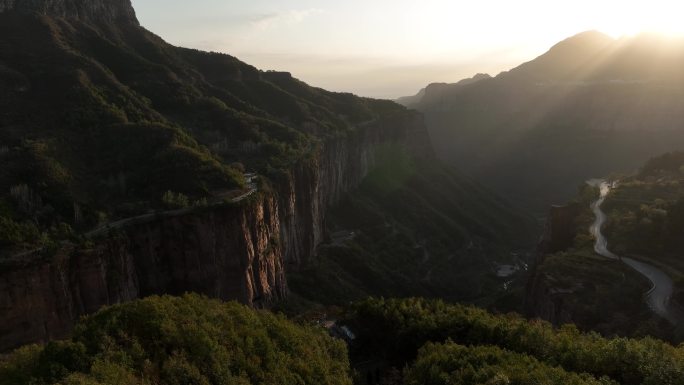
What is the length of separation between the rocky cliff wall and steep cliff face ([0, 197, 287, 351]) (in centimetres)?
8

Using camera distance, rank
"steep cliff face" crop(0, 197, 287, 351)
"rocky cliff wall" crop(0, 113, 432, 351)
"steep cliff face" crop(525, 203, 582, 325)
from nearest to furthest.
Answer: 1. "steep cliff face" crop(0, 197, 287, 351)
2. "rocky cliff wall" crop(0, 113, 432, 351)
3. "steep cliff face" crop(525, 203, 582, 325)

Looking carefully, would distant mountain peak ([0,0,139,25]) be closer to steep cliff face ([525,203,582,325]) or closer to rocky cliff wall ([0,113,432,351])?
rocky cliff wall ([0,113,432,351])

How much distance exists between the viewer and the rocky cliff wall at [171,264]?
1710 inches

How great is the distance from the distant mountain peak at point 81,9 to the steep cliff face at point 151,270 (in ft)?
219

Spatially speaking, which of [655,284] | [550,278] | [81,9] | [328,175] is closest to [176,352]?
[550,278]

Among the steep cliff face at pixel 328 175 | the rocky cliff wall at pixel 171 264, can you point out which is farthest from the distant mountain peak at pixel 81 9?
the rocky cliff wall at pixel 171 264

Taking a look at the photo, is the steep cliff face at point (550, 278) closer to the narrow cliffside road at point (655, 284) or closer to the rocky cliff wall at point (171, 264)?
the narrow cliffside road at point (655, 284)

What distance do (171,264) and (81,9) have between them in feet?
266

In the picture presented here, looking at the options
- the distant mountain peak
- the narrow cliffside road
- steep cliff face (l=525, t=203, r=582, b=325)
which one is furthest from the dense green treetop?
the distant mountain peak

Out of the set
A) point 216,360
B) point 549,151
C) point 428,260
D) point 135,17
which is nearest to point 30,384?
point 216,360

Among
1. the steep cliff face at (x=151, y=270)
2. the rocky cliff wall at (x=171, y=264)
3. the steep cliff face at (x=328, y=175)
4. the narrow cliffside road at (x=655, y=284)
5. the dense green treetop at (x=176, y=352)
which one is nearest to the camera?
the dense green treetop at (x=176, y=352)

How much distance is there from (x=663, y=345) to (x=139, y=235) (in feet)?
152

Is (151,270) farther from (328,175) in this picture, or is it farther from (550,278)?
(328,175)

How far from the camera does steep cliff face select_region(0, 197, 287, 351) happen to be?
142 feet
